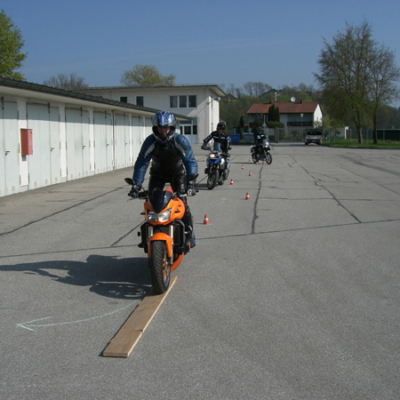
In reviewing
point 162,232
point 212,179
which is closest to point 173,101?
point 212,179

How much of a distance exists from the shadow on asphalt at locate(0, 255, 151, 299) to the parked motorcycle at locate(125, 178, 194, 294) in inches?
14.1

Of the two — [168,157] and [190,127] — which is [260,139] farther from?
[190,127]

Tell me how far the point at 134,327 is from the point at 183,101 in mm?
59572

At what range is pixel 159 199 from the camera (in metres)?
5.34

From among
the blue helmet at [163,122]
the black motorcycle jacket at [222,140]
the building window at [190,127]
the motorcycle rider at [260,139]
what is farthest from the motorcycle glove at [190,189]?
the building window at [190,127]

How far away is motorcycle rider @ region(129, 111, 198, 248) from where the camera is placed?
572cm

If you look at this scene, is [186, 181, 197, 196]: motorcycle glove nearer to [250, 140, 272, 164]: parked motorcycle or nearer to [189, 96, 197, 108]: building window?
[250, 140, 272, 164]: parked motorcycle

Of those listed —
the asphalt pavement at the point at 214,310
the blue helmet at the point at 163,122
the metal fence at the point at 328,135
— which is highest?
the metal fence at the point at 328,135

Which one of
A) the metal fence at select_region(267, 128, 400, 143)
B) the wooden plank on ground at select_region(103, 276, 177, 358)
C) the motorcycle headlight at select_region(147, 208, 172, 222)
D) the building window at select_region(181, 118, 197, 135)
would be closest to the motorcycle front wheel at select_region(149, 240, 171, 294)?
the wooden plank on ground at select_region(103, 276, 177, 358)

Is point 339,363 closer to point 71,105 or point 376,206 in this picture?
point 376,206

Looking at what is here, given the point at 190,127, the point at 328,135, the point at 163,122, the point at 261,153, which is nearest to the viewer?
the point at 163,122

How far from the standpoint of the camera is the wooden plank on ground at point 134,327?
3.88 m

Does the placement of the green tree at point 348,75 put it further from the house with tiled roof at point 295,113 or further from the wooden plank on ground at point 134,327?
the wooden plank on ground at point 134,327

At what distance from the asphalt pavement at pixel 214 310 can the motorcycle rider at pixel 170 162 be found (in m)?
1.05
